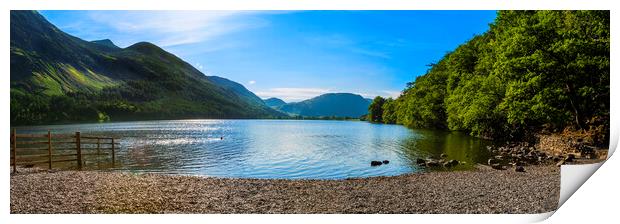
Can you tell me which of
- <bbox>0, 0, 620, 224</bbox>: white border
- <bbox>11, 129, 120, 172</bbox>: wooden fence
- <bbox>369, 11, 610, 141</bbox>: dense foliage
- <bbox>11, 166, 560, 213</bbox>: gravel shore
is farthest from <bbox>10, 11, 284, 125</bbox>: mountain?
<bbox>369, 11, 610, 141</bbox>: dense foliage

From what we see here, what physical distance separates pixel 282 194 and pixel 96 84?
3967 inches

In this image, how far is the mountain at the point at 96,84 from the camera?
228 ft

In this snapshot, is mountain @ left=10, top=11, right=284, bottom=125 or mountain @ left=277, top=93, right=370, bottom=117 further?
mountain @ left=277, top=93, right=370, bottom=117

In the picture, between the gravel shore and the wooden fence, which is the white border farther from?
the wooden fence

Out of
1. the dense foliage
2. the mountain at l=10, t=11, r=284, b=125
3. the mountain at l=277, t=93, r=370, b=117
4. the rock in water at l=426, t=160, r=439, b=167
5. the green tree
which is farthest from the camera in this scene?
the mountain at l=277, t=93, r=370, b=117

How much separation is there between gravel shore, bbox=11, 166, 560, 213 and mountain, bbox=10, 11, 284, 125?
149 ft

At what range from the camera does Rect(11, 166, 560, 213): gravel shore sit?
41.1ft

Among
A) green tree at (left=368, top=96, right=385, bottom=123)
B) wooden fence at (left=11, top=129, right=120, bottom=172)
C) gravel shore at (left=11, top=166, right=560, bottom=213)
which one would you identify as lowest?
gravel shore at (left=11, top=166, right=560, bottom=213)

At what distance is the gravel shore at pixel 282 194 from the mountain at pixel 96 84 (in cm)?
4542

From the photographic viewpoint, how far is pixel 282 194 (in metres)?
14.4

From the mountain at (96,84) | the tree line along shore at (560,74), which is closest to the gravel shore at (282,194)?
the tree line along shore at (560,74)

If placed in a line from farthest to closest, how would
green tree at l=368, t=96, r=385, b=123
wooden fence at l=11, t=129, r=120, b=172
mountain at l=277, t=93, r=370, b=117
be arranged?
mountain at l=277, t=93, r=370, b=117 < green tree at l=368, t=96, r=385, b=123 < wooden fence at l=11, t=129, r=120, b=172
